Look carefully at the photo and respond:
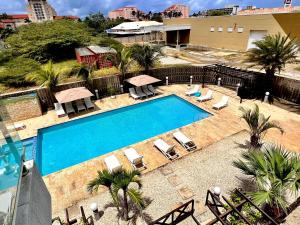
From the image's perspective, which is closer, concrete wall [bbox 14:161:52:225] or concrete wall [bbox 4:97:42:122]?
concrete wall [bbox 14:161:52:225]

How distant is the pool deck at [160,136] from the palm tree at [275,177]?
4.27m

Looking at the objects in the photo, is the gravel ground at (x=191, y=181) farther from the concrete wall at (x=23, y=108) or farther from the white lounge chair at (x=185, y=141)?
the concrete wall at (x=23, y=108)

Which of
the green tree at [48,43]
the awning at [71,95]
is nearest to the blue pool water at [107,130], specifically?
the awning at [71,95]

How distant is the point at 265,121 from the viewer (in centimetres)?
835

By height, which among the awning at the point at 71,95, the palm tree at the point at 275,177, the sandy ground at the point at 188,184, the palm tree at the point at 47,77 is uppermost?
the palm tree at the point at 47,77

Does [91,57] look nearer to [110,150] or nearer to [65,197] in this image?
[110,150]

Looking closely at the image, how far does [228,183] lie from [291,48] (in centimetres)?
1010

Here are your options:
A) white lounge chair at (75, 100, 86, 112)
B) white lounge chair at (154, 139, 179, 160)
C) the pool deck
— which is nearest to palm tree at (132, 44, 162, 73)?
the pool deck

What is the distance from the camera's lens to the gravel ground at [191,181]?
22.0ft

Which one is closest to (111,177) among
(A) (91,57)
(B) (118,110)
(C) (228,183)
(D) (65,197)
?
(D) (65,197)

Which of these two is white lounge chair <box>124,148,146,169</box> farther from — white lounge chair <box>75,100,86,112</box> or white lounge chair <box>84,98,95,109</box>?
white lounge chair <box>75,100,86,112</box>

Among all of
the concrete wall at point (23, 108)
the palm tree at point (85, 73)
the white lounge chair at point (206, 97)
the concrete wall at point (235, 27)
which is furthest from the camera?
the concrete wall at point (235, 27)

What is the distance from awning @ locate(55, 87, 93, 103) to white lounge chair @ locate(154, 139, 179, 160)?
665 centimetres

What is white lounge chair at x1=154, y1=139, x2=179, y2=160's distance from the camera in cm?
916
